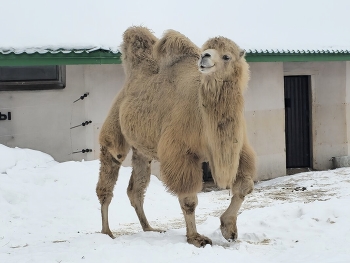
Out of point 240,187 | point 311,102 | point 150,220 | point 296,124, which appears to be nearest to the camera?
point 240,187

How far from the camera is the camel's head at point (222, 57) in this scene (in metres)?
5.77

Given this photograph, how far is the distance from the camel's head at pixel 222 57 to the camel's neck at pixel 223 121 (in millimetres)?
96

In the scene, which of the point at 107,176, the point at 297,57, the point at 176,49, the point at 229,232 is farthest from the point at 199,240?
the point at 297,57

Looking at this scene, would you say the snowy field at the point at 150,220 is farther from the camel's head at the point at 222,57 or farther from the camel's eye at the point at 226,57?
the camel's eye at the point at 226,57

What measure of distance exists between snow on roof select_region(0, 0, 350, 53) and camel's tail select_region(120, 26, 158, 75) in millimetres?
2570

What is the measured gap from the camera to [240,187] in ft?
20.9

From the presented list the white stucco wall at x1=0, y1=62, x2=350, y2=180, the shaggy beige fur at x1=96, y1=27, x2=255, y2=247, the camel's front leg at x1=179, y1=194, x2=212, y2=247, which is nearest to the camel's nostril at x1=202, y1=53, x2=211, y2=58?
the shaggy beige fur at x1=96, y1=27, x2=255, y2=247

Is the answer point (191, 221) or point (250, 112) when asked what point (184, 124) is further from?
point (250, 112)

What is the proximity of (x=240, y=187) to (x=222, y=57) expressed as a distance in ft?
4.58

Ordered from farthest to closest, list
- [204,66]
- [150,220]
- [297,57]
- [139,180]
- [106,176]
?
[297,57] < [150,220] < [139,180] < [106,176] < [204,66]

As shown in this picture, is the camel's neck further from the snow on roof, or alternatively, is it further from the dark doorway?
the dark doorway

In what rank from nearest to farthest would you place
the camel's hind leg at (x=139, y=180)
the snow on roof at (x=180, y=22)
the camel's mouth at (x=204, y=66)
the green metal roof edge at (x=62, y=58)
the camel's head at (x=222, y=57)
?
the camel's mouth at (x=204, y=66)
the camel's head at (x=222, y=57)
the camel's hind leg at (x=139, y=180)
the green metal roof edge at (x=62, y=58)
the snow on roof at (x=180, y=22)

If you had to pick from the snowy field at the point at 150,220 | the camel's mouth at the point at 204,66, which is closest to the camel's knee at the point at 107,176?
the snowy field at the point at 150,220

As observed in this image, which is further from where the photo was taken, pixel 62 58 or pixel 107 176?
pixel 62 58
